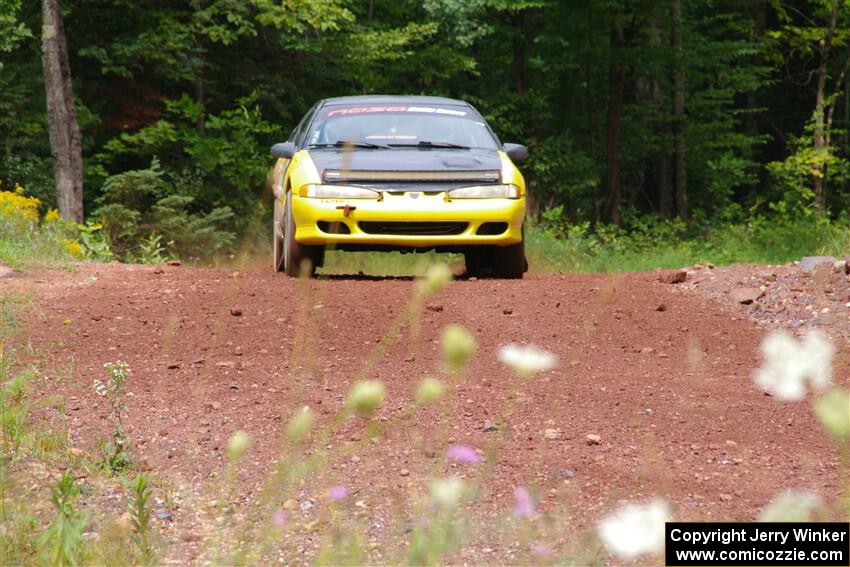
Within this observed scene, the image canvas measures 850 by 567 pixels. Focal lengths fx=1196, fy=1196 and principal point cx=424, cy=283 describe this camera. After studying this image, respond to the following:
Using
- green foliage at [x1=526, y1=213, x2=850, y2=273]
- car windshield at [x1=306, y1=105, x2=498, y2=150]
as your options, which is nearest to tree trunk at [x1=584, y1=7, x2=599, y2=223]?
green foliage at [x1=526, y1=213, x2=850, y2=273]

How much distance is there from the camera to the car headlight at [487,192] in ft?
32.8

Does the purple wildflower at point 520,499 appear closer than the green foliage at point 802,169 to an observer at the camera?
Yes

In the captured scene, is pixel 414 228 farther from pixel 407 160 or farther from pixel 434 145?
pixel 434 145

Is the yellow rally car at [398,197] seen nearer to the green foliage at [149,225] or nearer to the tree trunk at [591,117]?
the green foliage at [149,225]

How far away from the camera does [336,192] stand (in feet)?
32.1

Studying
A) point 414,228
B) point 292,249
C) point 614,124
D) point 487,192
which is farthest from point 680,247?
point 292,249

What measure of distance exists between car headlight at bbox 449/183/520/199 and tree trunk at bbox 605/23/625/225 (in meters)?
16.8

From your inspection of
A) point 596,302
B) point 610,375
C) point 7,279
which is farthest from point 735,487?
point 7,279

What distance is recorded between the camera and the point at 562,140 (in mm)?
27500

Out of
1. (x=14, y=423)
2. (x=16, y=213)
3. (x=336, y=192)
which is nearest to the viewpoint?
(x=14, y=423)

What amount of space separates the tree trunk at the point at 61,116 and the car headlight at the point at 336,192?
883cm

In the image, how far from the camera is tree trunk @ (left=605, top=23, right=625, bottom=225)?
2680cm

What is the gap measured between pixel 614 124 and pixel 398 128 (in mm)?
17042

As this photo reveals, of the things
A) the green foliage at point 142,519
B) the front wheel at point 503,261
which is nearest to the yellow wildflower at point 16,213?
the front wheel at point 503,261
